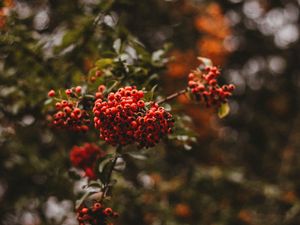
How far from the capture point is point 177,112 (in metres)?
2.97

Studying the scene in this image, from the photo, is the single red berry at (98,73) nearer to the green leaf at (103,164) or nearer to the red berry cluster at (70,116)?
the red berry cluster at (70,116)

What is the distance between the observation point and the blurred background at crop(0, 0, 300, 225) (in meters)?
3.09

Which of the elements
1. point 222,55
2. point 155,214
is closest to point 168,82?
point 222,55

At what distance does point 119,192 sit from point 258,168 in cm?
318

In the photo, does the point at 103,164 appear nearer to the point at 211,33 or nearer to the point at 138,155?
the point at 138,155

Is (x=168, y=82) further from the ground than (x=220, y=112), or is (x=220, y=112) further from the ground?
(x=168, y=82)

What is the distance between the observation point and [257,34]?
6.79m

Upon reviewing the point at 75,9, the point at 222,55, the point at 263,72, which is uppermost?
the point at 263,72

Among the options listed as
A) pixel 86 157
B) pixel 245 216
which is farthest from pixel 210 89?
pixel 245 216

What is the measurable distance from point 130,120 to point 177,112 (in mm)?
1154

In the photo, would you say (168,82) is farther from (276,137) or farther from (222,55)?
(276,137)

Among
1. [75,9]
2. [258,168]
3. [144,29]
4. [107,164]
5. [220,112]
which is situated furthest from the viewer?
[258,168]

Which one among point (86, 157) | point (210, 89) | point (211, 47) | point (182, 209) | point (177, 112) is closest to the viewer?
point (210, 89)

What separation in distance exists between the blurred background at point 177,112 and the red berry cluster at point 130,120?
611mm
